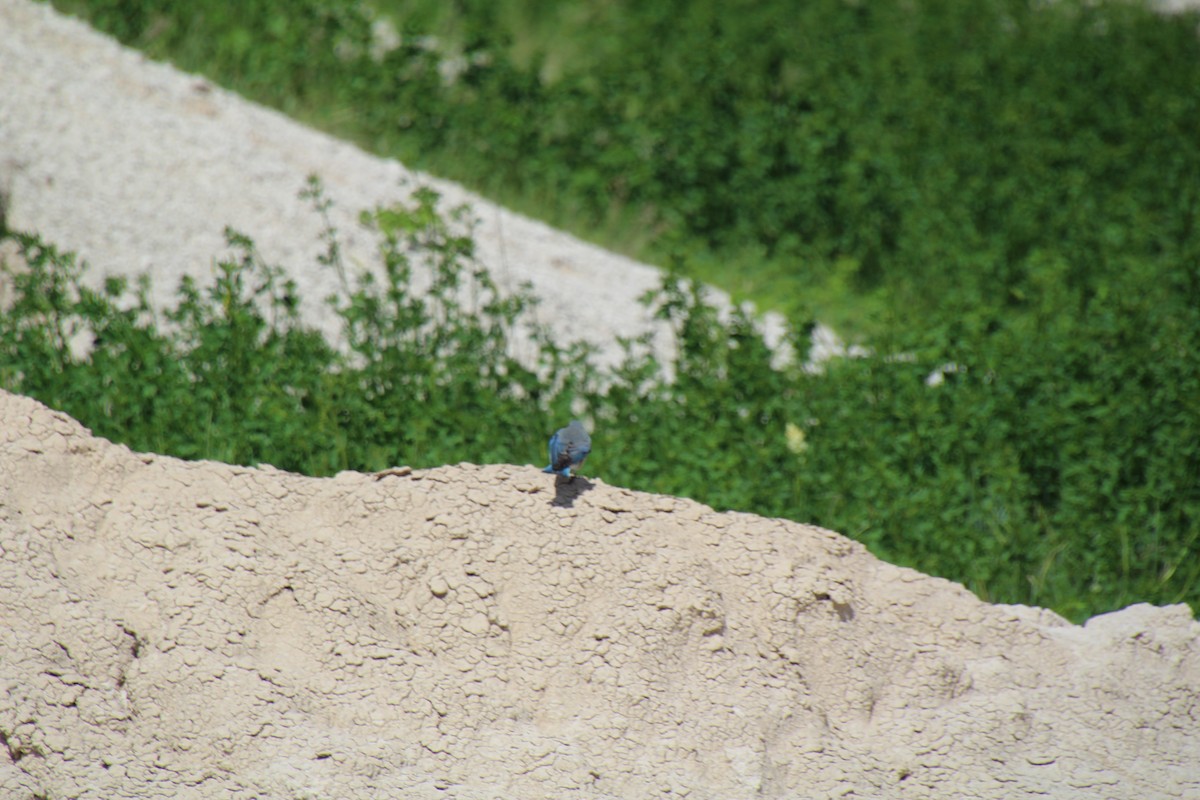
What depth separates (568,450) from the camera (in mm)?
3805

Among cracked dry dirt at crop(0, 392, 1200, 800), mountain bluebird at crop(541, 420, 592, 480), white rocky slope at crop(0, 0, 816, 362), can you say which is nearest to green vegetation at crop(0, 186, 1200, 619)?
white rocky slope at crop(0, 0, 816, 362)

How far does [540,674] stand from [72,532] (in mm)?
1464

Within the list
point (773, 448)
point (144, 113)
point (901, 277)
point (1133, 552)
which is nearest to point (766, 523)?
point (773, 448)

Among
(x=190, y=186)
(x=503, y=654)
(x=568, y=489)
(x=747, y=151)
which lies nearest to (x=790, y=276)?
(x=747, y=151)

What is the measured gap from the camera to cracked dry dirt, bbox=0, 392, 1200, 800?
132 inches

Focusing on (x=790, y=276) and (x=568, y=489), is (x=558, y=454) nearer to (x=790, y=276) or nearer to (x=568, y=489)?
(x=568, y=489)

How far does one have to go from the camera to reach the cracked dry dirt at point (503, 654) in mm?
3354

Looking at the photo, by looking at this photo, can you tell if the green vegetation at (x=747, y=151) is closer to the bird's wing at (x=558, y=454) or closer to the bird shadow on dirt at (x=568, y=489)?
the bird shadow on dirt at (x=568, y=489)

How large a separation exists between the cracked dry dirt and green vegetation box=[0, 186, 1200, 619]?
3.26ft

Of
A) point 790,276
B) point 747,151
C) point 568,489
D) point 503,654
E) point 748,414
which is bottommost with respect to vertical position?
point 503,654

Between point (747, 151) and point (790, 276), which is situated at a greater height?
point (747, 151)

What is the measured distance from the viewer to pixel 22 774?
125 inches

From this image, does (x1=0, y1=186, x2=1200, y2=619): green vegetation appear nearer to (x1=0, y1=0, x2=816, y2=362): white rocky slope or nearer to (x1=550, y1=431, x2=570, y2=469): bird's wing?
(x1=0, y1=0, x2=816, y2=362): white rocky slope

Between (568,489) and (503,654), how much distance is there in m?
0.61
